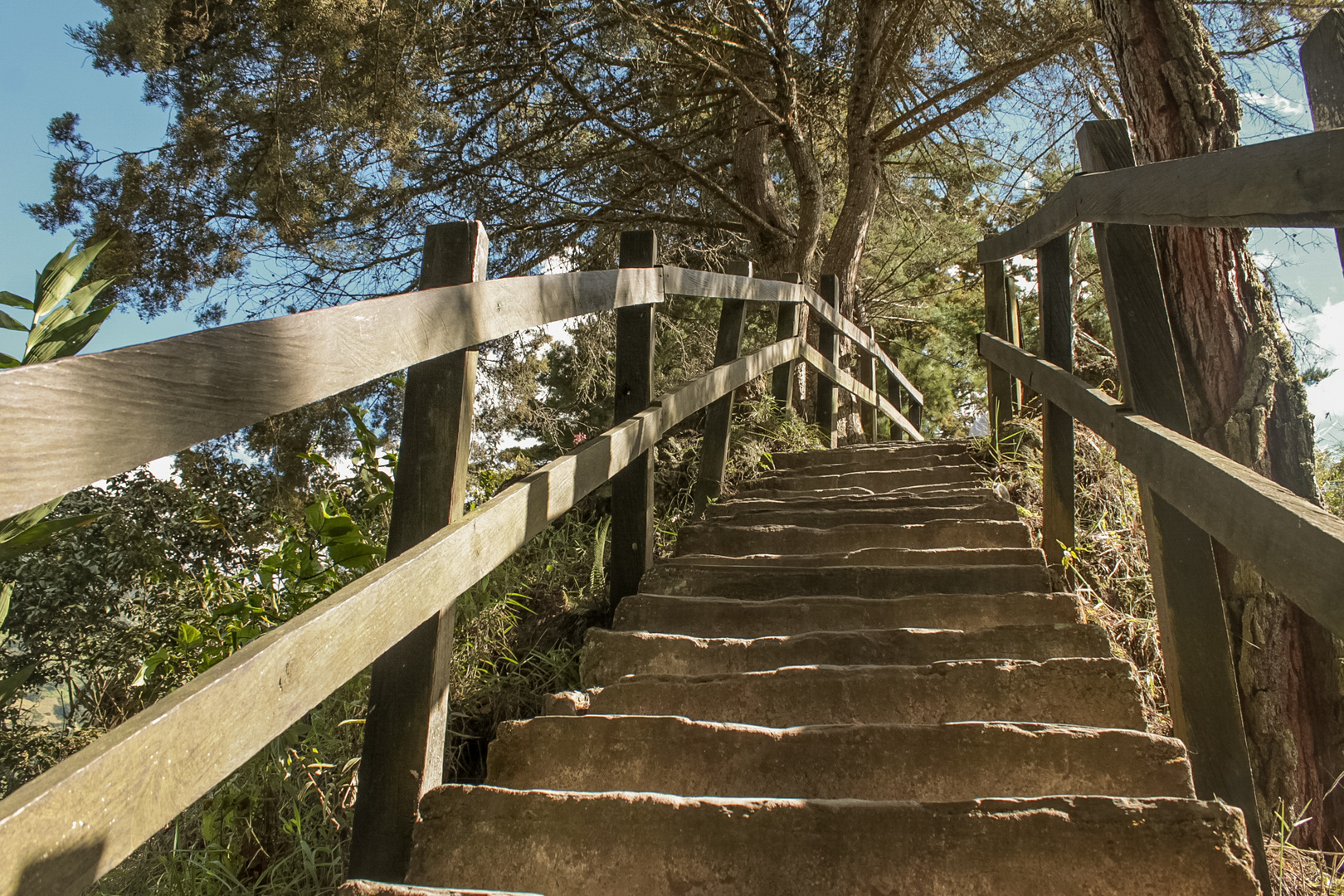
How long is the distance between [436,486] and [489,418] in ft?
19.1

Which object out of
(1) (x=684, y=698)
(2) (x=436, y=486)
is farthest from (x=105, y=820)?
(1) (x=684, y=698)

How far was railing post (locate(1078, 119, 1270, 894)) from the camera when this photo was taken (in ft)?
6.77

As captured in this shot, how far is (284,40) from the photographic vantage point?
5840 mm

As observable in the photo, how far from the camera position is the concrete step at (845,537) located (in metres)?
3.30

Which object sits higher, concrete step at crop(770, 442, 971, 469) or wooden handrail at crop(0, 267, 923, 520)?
wooden handrail at crop(0, 267, 923, 520)

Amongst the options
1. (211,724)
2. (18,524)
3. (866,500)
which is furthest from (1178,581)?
(18,524)

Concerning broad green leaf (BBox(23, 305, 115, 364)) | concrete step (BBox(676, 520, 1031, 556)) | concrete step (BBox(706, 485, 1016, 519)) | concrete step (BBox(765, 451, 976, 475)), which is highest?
broad green leaf (BBox(23, 305, 115, 364))

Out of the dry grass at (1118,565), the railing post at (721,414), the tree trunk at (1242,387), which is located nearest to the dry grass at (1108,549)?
the dry grass at (1118,565)

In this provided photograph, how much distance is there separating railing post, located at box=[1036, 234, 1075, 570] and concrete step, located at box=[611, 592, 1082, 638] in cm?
59

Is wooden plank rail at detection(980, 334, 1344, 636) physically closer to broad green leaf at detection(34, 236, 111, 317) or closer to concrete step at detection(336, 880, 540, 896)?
concrete step at detection(336, 880, 540, 896)

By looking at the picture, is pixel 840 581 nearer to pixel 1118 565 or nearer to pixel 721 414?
pixel 1118 565

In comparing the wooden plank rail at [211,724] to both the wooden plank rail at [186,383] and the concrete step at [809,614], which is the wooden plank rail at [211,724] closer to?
the wooden plank rail at [186,383]

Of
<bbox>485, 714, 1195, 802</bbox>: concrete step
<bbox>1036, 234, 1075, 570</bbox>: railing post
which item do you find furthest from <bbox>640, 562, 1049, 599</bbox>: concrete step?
<bbox>485, 714, 1195, 802</bbox>: concrete step

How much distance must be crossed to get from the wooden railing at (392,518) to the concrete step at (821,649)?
507mm
